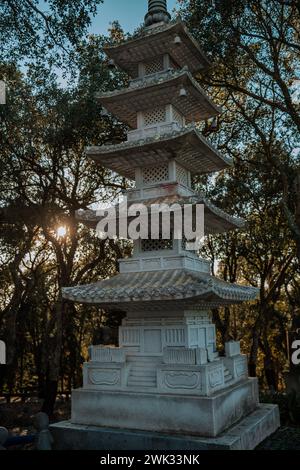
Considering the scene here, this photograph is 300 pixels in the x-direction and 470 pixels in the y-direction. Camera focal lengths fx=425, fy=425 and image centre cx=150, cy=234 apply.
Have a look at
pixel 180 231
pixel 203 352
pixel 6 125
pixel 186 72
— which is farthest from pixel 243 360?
pixel 6 125

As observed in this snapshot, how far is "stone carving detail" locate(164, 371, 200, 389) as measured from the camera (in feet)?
29.4

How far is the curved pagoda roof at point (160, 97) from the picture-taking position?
454 inches

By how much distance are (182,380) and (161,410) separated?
764 millimetres

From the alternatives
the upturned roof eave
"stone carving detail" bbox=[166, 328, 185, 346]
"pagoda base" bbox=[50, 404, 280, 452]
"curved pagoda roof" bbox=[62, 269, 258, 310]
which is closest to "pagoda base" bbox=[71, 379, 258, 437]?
"pagoda base" bbox=[50, 404, 280, 452]

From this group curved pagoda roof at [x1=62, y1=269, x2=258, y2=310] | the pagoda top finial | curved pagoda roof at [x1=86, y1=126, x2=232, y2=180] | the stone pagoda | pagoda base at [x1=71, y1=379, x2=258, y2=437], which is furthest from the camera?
the pagoda top finial

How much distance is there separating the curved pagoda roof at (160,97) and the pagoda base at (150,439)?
8.54 metres

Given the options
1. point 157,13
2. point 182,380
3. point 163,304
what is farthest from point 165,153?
point 182,380

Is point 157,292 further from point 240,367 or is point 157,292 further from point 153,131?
point 153,131

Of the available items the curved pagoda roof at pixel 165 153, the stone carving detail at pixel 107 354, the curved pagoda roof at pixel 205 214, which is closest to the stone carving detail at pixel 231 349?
the stone carving detail at pixel 107 354

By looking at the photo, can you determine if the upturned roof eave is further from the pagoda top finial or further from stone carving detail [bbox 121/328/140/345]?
stone carving detail [bbox 121/328/140/345]

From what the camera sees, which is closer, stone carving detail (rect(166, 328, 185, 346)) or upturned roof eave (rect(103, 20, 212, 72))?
stone carving detail (rect(166, 328, 185, 346))

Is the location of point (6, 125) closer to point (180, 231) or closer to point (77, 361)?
point (180, 231)

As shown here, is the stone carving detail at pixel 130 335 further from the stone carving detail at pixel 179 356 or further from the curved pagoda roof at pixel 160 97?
the curved pagoda roof at pixel 160 97

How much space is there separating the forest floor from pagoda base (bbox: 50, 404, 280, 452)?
0.36m
